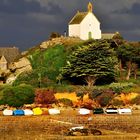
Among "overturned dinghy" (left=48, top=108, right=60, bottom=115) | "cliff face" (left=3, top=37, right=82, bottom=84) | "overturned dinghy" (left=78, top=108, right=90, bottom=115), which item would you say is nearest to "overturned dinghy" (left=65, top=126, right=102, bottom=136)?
"overturned dinghy" (left=78, top=108, right=90, bottom=115)

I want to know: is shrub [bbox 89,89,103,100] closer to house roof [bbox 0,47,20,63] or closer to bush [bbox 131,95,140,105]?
bush [bbox 131,95,140,105]

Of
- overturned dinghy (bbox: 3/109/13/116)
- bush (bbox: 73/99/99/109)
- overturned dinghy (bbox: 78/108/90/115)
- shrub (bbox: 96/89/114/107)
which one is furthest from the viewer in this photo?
shrub (bbox: 96/89/114/107)

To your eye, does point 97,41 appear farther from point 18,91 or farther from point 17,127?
point 17,127

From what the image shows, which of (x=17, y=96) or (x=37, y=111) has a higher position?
(x=17, y=96)

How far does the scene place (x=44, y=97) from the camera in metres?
81.9

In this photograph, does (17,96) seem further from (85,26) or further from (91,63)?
(85,26)

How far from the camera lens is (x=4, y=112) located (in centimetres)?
7306

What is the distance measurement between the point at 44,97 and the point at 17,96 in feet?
11.5

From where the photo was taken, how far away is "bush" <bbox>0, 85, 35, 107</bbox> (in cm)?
8025

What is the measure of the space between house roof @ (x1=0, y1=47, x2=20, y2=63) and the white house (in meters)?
9.85

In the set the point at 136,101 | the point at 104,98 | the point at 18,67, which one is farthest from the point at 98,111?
the point at 18,67

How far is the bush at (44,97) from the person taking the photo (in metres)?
81.5

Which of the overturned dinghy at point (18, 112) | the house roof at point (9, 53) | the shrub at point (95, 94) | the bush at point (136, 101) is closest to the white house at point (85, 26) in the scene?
the house roof at point (9, 53)

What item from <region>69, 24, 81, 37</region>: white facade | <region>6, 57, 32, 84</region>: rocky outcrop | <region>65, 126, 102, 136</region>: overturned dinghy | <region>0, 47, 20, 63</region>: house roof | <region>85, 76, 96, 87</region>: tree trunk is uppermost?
<region>69, 24, 81, 37</region>: white facade
